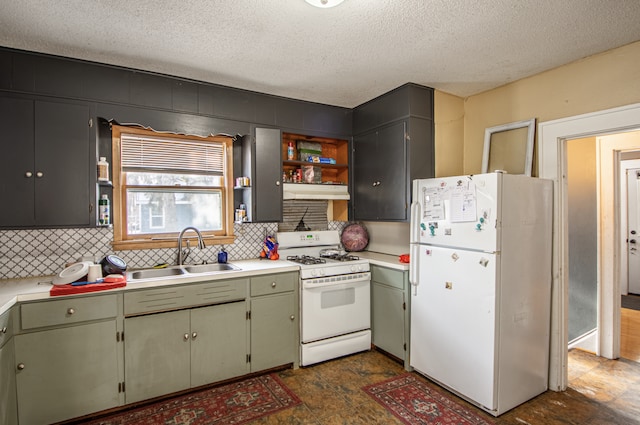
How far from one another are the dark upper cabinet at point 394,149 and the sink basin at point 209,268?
1.53 metres

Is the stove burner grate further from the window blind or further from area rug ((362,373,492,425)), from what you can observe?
the window blind

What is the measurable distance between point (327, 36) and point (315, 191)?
1.70m

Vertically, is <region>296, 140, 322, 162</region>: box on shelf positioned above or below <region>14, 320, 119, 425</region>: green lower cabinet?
above

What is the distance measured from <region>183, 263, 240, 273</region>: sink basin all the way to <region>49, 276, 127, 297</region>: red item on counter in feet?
2.14

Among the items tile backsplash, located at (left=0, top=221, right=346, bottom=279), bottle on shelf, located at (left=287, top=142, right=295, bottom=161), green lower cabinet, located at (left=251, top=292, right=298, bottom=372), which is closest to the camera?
tile backsplash, located at (left=0, top=221, right=346, bottom=279)

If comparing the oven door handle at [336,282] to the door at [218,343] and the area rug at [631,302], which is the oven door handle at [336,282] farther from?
the area rug at [631,302]

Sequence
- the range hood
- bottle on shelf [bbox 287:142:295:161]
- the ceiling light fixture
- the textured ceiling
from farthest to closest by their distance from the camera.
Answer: bottle on shelf [bbox 287:142:295:161]
the range hood
the textured ceiling
the ceiling light fixture

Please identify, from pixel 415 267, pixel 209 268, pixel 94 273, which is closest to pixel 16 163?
pixel 94 273

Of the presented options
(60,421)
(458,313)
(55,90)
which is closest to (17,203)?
(55,90)

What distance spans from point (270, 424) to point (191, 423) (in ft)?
1.72

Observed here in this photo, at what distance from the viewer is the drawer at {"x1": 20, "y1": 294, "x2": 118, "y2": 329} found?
2.10 meters

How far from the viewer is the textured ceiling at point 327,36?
1.96m

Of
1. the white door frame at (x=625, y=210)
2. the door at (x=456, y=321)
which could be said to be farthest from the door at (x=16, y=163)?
the white door frame at (x=625, y=210)

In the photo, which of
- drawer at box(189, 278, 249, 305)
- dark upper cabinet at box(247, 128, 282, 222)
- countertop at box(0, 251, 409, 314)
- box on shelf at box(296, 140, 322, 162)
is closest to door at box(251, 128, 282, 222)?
dark upper cabinet at box(247, 128, 282, 222)
